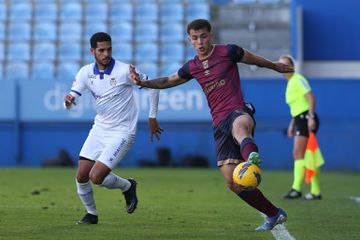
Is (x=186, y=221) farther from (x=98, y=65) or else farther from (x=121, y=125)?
(x=98, y=65)

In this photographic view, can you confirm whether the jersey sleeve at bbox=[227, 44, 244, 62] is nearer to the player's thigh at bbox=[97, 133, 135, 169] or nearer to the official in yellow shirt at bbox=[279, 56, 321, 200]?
the player's thigh at bbox=[97, 133, 135, 169]

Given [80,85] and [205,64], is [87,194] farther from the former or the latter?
[205,64]

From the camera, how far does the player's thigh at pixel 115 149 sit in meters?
10.3

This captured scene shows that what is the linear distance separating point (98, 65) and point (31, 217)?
2.08 metres

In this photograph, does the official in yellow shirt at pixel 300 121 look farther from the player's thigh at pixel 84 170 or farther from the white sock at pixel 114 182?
the player's thigh at pixel 84 170

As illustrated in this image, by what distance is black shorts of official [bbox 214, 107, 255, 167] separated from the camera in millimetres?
9352

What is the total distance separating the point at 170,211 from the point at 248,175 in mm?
3961

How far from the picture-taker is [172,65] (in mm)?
27750

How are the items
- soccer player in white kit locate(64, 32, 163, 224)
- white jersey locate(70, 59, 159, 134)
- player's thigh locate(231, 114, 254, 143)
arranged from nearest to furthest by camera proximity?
player's thigh locate(231, 114, 254, 143) < soccer player in white kit locate(64, 32, 163, 224) < white jersey locate(70, 59, 159, 134)

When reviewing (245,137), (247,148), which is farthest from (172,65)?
(247,148)

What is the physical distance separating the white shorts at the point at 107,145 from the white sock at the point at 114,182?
155mm

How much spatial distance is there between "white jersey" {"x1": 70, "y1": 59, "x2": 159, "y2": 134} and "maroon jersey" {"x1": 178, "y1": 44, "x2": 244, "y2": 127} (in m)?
1.22

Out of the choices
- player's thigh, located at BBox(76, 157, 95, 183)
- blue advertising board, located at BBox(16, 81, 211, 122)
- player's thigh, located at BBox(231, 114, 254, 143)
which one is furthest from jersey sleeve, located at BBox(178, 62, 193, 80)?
blue advertising board, located at BBox(16, 81, 211, 122)

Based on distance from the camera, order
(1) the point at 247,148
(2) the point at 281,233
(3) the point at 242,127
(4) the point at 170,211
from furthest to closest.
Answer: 1. (4) the point at 170,211
2. (2) the point at 281,233
3. (3) the point at 242,127
4. (1) the point at 247,148
